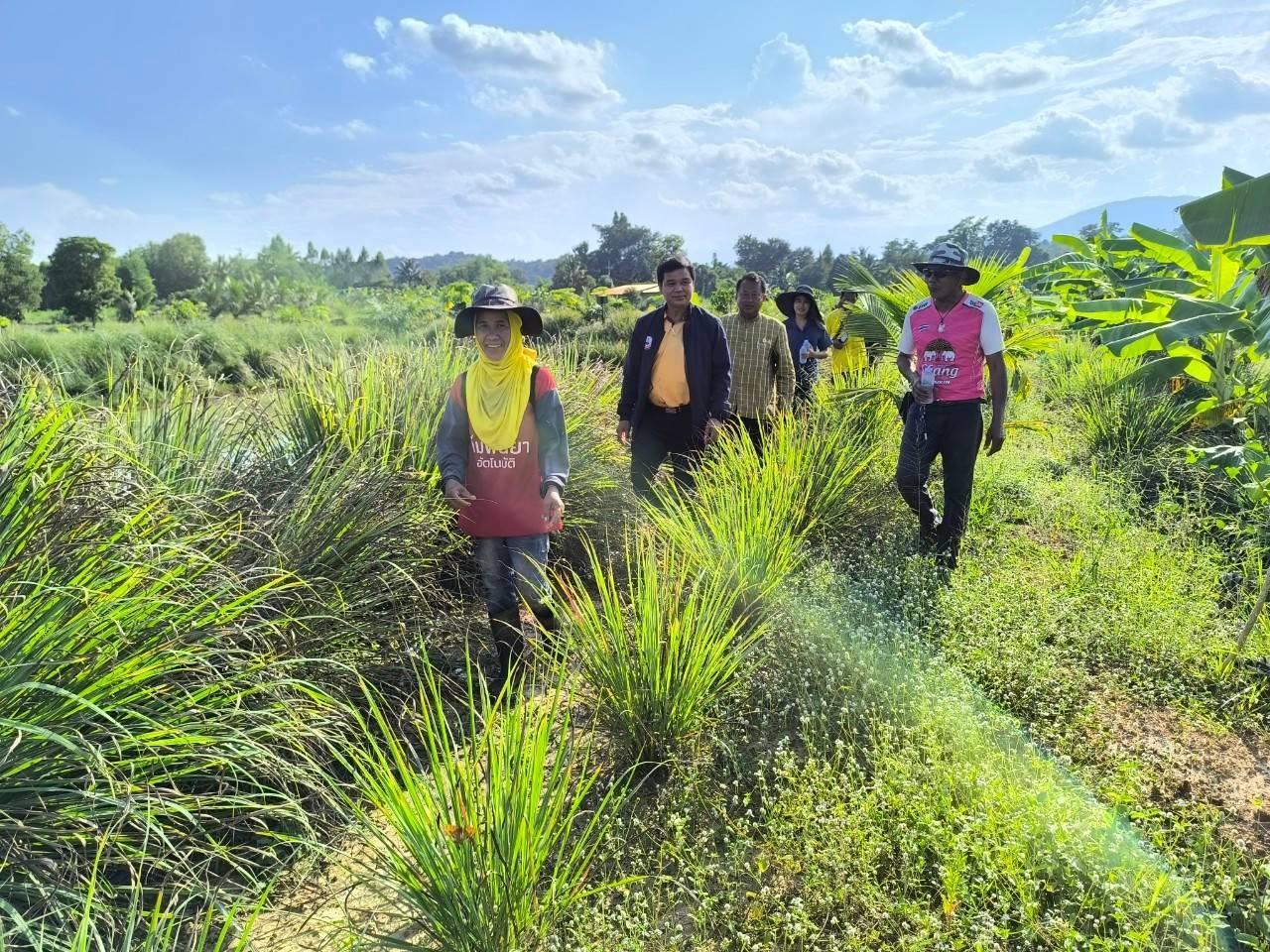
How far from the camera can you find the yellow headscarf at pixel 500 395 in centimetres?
317

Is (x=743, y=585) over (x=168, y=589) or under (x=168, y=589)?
under

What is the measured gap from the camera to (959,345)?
3.96 m

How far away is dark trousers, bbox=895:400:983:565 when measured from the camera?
4.03m

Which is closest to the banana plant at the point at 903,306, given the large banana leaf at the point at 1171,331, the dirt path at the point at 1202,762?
the large banana leaf at the point at 1171,331

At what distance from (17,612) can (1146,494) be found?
655 centimetres

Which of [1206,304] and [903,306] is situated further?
[903,306]

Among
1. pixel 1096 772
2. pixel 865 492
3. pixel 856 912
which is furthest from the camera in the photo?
pixel 865 492

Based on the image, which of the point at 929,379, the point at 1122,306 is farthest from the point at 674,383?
the point at 1122,306

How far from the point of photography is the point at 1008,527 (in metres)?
4.64

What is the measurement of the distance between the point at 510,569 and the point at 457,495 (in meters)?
0.45

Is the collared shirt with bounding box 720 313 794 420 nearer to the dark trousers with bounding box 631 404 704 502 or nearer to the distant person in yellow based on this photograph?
the dark trousers with bounding box 631 404 704 502

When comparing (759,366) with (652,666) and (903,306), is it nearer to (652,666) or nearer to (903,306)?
(903,306)

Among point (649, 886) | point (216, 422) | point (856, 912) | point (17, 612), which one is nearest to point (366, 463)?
point (216, 422)

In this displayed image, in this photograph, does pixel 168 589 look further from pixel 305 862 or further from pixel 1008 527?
pixel 1008 527
